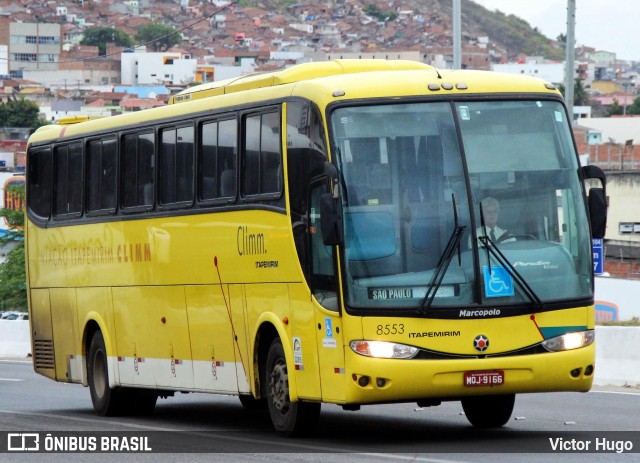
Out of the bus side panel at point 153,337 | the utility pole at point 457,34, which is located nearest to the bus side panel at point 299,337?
the bus side panel at point 153,337

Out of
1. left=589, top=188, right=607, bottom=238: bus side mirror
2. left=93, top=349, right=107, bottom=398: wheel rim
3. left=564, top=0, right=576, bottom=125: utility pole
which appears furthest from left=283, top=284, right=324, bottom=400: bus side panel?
left=564, top=0, right=576, bottom=125: utility pole

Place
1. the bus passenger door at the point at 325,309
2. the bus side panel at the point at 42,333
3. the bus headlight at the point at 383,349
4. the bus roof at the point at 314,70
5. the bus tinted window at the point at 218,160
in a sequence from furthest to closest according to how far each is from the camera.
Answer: the bus side panel at the point at 42,333
the bus tinted window at the point at 218,160
the bus roof at the point at 314,70
the bus passenger door at the point at 325,309
the bus headlight at the point at 383,349

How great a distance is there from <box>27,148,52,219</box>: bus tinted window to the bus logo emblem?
30.4ft

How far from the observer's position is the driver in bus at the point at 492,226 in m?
13.7

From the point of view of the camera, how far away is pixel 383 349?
1337 cm

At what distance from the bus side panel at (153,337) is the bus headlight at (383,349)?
410 centimetres

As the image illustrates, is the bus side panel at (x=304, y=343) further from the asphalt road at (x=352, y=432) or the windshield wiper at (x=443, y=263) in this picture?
the windshield wiper at (x=443, y=263)

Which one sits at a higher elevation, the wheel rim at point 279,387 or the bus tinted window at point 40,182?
the bus tinted window at point 40,182

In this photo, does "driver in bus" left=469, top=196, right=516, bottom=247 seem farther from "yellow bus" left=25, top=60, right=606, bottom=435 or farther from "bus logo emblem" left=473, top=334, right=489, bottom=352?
"bus logo emblem" left=473, top=334, right=489, bottom=352

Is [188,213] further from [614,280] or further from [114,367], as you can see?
[614,280]

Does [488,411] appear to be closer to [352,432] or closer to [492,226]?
[352,432]

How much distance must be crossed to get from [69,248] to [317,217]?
23.6ft

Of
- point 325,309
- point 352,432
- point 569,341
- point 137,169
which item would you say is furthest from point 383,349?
point 137,169

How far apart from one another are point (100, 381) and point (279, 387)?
5613 mm
